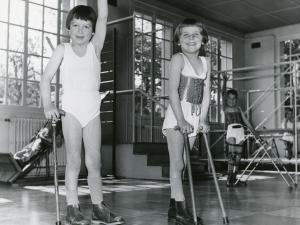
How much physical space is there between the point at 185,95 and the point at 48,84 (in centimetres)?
76

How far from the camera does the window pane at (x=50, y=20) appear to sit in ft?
22.3

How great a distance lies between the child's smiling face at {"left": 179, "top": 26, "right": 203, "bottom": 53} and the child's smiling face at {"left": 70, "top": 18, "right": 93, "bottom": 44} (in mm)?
536

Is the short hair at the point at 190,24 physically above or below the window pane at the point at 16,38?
below

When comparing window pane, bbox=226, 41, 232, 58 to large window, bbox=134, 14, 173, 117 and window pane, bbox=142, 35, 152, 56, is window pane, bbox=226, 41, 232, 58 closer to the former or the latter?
large window, bbox=134, 14, 173, 117

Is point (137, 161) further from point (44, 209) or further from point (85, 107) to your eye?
point (85, 107)

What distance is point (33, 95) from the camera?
6492 mm

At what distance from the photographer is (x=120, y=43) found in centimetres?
763

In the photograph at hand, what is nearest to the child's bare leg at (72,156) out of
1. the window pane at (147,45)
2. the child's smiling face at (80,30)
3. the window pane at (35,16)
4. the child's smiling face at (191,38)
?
the child's smiling face at (80,30)

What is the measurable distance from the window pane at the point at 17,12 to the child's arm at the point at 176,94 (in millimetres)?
4733

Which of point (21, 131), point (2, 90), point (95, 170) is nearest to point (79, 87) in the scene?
point (95, 170)

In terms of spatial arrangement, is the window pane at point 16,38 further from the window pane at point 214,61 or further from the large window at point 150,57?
the window pane at point 214,61

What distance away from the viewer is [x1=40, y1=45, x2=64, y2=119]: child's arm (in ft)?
6.85

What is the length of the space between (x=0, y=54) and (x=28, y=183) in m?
2.23

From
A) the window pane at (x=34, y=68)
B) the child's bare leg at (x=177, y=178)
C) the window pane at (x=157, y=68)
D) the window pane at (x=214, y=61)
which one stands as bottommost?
the child's bare leg at (x=177, y=178)
